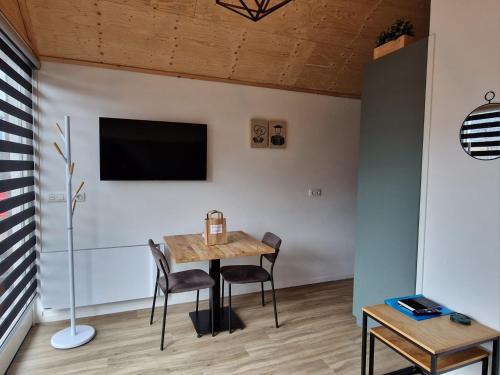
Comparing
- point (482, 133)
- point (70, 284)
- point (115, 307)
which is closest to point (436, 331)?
point (482, 133)

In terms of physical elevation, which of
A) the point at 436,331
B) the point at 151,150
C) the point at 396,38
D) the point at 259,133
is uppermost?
the point at 396,38

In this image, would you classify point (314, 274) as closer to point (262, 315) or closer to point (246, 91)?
point (262, 315)

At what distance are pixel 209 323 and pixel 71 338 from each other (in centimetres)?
118

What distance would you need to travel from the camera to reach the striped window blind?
2252 millimetres

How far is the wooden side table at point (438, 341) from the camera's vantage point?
1603 millimetres

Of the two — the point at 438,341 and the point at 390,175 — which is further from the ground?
the point at 390,175

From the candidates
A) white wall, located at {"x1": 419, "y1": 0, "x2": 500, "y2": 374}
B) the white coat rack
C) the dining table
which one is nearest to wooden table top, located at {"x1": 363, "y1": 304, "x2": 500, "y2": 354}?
white wall, located at {"x1": 419, "y1": 0, "x2": 500, "y2": 374}

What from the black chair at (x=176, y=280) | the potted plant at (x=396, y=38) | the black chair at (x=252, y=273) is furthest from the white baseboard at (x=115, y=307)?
the potted plant at (x=396, y=38)

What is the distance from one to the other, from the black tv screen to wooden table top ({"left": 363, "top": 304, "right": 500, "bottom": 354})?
224 cm

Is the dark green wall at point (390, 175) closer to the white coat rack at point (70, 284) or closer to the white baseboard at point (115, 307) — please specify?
the white baseboard at point (115, 307)

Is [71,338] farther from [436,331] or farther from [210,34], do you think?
[210,34]

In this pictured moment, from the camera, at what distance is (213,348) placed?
2.56m

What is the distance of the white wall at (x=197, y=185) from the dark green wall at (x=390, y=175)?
3.63ft

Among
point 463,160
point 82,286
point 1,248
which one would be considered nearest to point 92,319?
point 82,286
